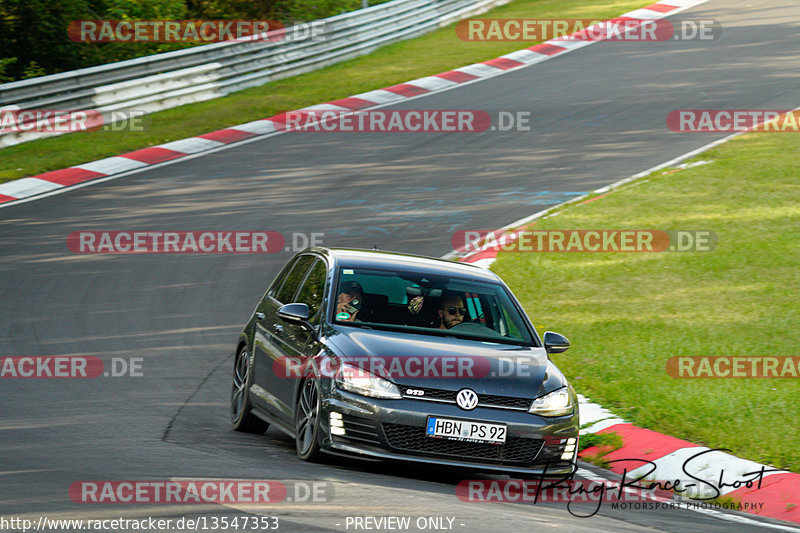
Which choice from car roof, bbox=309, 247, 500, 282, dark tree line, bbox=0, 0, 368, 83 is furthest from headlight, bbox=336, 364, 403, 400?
dark tree line, bbox=0, 0, 368, 83

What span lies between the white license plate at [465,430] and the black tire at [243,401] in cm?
226

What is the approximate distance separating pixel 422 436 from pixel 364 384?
0.52m

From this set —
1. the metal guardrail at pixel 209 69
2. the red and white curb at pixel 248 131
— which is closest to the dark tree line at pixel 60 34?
the metal guardrail at pixel 209 69

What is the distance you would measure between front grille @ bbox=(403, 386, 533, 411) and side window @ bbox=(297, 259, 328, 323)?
1.43 m

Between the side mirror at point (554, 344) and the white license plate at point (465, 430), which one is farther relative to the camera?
the side mirror at point (554, 344)

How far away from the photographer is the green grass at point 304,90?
20.4m

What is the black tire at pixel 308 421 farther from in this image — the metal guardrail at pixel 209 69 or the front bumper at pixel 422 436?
the metal guardrail at pixel 209 69

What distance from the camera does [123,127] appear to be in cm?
2261

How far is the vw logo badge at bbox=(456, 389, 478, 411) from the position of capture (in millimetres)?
7566

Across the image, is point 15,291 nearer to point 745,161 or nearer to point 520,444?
point 520,444

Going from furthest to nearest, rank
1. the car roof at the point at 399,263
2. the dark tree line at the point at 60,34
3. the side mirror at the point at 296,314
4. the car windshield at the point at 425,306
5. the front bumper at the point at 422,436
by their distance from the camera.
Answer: the dark tree line at the point at 60,34 → the car roof at the point at 399,263 → the car windshield at the point at 425,306 → the side mirror at the point at 296,314 → the front bumper at the point at 422,436

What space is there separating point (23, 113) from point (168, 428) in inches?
543

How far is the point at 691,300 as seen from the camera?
513 inches

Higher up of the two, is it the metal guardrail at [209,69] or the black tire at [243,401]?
the metal guardrail at [209,69]
